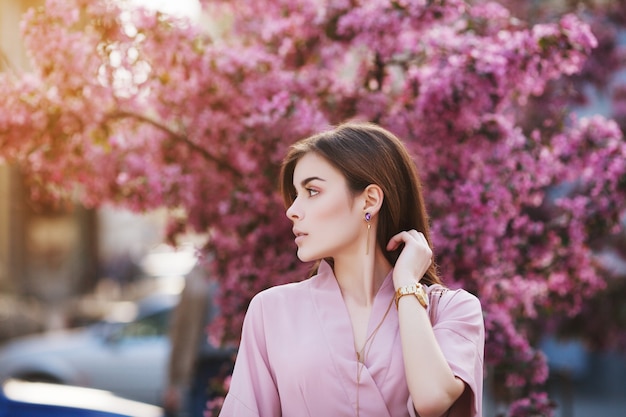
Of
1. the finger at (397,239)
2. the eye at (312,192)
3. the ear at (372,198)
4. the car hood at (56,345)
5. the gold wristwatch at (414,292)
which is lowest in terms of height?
the gold wristwatch at (414,292)

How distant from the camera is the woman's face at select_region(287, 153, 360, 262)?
3232mm

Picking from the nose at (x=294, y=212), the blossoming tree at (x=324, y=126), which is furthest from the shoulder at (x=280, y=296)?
the blossoming tree at (x=324, y=126)

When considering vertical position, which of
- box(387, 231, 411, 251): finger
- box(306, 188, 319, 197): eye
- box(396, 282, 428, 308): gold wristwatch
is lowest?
box(396, 282, 428, 308): gold wristwatch

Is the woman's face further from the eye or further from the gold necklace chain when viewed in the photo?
the gold necklace chain

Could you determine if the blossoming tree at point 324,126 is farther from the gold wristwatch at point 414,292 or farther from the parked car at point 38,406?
the gold wristwatch at point 414,292

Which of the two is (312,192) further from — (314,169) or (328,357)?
(328,357)

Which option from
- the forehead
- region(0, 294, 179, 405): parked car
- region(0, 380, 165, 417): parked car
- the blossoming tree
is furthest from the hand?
region(0, 294, 179, 405): parked car

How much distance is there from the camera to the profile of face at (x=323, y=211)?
10.6ft

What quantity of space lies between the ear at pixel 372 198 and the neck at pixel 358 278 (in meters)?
0.16

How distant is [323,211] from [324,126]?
88.1 inches

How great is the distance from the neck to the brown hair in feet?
0.31

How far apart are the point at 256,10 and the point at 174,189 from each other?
4.29 feet

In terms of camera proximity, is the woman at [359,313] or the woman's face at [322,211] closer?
the woman at [359,313]

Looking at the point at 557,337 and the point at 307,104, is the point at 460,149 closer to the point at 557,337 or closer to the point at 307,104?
the point at 307,104
